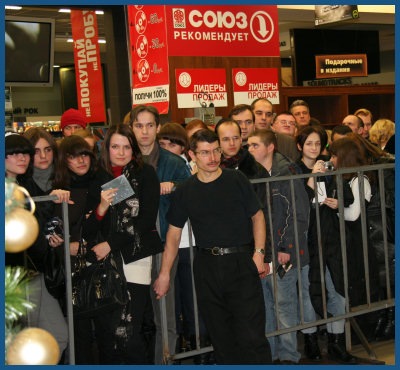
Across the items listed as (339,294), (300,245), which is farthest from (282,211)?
(339,294)

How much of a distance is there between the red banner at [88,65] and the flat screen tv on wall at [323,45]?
6.23 meters

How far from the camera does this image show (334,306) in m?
4.54

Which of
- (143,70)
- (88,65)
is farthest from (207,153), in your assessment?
(88,65)

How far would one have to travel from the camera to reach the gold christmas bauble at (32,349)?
2.99 ft

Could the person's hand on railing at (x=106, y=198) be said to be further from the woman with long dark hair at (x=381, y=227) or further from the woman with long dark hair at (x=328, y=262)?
the woman with long dark hair at (x=381, y=227)

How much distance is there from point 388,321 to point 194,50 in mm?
4045

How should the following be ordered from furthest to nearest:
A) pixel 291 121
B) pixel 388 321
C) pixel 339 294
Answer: pixel 291 121, pixel 388 321, pixel 339 294

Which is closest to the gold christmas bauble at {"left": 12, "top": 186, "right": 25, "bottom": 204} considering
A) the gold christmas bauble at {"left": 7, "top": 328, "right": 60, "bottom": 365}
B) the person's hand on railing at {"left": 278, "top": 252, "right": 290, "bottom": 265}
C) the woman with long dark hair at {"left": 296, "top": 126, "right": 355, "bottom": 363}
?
the gold christmas bauble at {"left": 7, "top": 328, "right": 60, "bottom": 365}

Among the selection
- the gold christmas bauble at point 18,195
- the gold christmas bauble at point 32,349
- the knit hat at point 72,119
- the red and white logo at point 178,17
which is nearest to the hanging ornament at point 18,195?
the gold christmas bauble at point 18,195

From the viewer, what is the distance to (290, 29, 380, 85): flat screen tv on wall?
13516mm

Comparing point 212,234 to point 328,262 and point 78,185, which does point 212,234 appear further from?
point 328,262

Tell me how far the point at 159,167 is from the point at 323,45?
10.8 meters

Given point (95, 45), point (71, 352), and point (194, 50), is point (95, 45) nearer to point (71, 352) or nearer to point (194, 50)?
point (194, 50)

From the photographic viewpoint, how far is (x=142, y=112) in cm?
391
